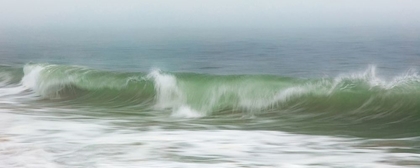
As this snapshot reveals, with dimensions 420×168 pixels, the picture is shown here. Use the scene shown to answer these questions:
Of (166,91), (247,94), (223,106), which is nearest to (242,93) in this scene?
(247,94)

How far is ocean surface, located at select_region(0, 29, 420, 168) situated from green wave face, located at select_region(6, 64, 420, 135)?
2 centimetres

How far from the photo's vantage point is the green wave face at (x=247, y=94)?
6.98 m

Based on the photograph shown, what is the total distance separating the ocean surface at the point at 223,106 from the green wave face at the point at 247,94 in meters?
0.02

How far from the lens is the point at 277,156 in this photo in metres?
4.74

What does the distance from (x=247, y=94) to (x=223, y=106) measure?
0.64 meters

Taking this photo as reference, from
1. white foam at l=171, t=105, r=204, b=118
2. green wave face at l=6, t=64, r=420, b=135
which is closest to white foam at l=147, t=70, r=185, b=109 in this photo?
green wave face at l=6, t=64, r=420, b=135

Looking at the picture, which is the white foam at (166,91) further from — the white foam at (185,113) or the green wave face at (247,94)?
the white foam at (185,113)

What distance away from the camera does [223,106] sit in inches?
297

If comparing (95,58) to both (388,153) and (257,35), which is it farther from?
(388,153)

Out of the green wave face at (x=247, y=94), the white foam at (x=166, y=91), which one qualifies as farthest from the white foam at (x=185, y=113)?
the white foam at (x=166, y=91)

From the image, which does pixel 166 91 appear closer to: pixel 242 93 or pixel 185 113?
pixel 242 93

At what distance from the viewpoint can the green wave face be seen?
6980 mm

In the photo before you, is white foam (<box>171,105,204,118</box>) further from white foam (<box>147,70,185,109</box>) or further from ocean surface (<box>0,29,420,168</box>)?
white foam (<box>147,70,185,109</box>)

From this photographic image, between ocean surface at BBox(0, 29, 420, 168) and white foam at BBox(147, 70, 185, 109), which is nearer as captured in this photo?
ocean surface at BBox(0, 29, 420, 168)
